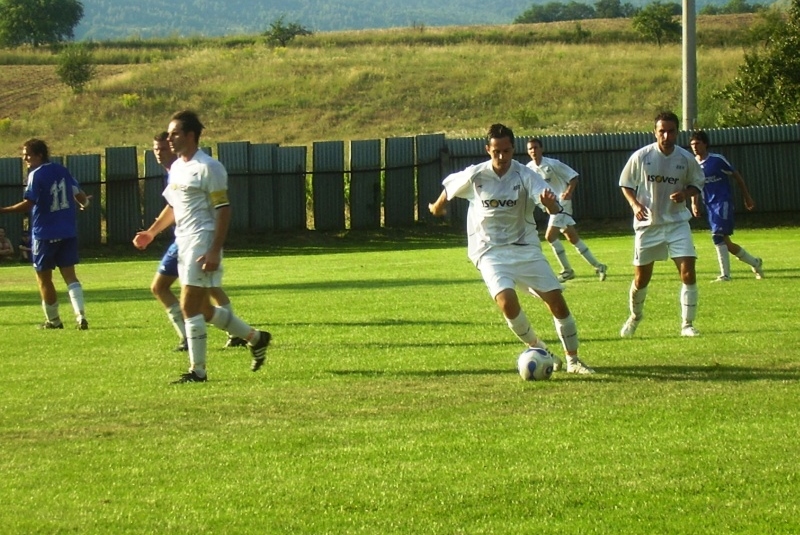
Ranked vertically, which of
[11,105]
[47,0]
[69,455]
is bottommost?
[69,455]

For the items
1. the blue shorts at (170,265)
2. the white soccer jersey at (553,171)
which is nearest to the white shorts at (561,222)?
the white soccer jersey at (553,171)

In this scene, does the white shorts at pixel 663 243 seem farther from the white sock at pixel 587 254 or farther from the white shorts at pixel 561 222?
the white shorts at pixel 561 222

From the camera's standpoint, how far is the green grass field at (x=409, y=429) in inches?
257

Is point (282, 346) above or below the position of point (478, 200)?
below

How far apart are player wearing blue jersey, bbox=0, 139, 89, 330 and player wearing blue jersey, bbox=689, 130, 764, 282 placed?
802cm

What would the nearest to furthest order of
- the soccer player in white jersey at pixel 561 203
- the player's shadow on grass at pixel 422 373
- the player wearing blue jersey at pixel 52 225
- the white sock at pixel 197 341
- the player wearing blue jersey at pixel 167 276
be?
1. the white sock at pixel 197 341
2. the player's shadow on grass at pixel 422 373
3. the player wearing blue jersey at pixel 167 276
4. the player wearing blue jersey at pixel 52 225
5. the soccer player in white jersey at pixel 561 203

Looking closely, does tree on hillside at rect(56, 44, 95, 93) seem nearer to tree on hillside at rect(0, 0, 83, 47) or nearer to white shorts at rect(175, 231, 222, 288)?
tree on hillside at rect(0, 0, 83, 47)

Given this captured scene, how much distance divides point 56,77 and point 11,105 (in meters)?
6.16

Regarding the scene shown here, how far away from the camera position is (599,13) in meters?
200

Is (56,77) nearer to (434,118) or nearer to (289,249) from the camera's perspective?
(434,118)

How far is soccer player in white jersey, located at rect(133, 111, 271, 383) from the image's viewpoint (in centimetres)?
1000

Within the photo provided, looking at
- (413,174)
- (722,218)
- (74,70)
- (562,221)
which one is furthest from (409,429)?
(74,70)

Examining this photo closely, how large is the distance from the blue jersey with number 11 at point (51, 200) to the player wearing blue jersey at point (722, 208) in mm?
8028

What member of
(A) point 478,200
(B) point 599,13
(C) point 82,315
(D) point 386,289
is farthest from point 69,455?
(B) point 599,13
